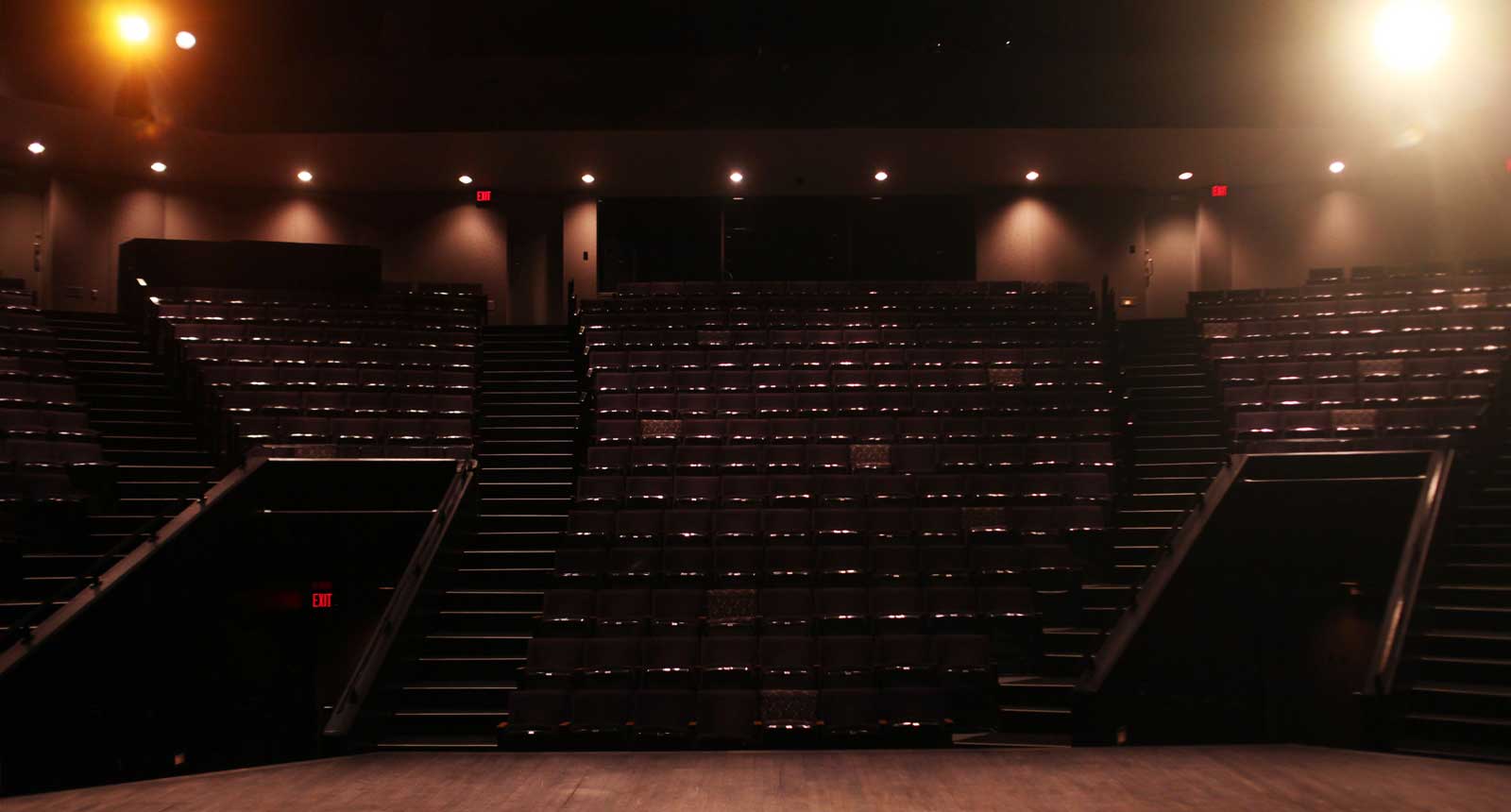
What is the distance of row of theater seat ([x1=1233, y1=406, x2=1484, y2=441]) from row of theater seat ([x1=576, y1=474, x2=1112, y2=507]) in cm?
130

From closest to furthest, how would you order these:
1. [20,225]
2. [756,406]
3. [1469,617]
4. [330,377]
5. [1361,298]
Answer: [1469,617], [756,406], [330,377], [1361,298], [20,225]

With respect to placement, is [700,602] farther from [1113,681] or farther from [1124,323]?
[1124,323]

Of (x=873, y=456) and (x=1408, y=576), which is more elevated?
(x=873, y=456)

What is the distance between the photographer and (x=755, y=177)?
13648 millimetres

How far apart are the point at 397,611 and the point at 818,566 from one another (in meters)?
2.62

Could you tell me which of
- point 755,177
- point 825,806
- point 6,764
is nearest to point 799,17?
point 755,177

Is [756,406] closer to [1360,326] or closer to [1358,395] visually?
[1358,395]

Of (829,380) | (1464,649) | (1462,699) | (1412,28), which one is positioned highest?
(1412,28)

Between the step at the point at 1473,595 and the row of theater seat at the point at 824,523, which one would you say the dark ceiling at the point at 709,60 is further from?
the step at the point at 1473,595

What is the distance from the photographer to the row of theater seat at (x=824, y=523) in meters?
8.30

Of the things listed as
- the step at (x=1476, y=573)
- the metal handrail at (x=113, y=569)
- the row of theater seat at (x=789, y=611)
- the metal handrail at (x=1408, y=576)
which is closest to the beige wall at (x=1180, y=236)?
the metal handrail at (x=1408, y=576)

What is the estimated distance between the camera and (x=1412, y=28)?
8.34 m

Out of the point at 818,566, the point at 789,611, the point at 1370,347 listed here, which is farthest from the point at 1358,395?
the point at 789,611

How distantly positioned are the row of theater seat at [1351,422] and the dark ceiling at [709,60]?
9.57 ft
